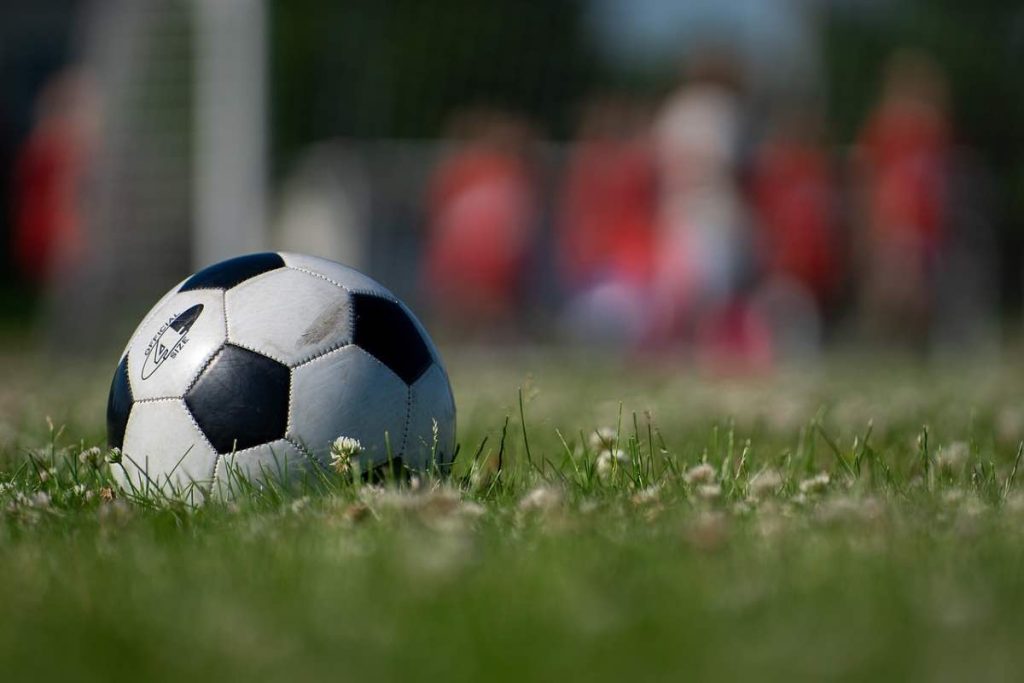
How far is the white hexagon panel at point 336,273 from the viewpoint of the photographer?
12.4ft

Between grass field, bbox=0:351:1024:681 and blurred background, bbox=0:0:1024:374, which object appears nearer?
grass field, bbox=0:351:1024:681

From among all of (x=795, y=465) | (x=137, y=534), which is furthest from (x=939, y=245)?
(x=137, y=534)

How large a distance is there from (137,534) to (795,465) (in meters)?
1.86

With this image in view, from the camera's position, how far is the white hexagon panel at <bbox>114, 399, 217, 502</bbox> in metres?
3.45

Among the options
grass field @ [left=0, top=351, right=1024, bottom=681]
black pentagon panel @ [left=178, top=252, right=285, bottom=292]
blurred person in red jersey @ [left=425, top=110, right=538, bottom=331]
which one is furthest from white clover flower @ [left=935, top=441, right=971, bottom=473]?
blurred person in red jersey @ [left=425, top=110, right=538, bottom=331]

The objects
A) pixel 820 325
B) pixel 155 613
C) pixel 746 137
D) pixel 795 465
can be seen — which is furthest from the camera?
pixel 820 325

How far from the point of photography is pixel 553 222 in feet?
66.7

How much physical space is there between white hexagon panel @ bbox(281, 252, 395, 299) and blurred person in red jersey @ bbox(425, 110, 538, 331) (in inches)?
547

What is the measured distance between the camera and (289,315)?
357cm

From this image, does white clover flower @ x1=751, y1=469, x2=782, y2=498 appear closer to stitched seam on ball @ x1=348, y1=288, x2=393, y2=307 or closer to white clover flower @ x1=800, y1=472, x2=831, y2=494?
white clover flower @ x1=800, y1=472, x2=831, y2=494

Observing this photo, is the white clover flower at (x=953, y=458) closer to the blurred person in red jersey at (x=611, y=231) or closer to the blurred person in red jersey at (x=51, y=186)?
the blurred person in red jersey at (x=611, y=231)

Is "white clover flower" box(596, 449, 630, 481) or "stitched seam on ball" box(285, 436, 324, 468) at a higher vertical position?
"stitched seam on ball" box(285, 436, 324, 468)

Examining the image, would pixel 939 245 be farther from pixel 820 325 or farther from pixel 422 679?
pixel 422 679

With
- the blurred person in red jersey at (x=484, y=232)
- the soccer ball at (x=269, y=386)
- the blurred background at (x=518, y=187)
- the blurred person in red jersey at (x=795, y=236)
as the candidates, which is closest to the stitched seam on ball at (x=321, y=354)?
the soccer ball at (x=269, y=386)
